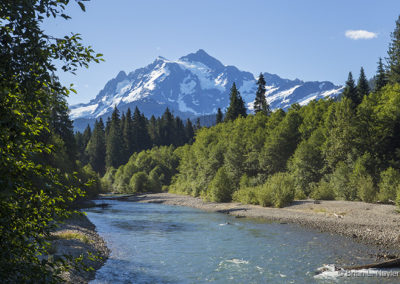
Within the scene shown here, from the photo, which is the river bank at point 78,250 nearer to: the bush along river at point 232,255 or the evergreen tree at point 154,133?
the bush along river at point 232,255

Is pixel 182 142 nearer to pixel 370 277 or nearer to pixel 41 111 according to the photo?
pixel 370 277

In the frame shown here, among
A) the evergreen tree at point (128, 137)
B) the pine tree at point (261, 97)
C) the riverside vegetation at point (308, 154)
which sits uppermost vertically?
the pine tree at point (261, 97)

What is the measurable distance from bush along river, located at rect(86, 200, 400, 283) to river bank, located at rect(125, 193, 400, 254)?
158 centimetres

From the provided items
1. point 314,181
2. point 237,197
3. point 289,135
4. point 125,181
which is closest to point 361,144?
point 314,181

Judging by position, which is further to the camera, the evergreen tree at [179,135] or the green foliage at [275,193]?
the evergreen tree at [179,135]

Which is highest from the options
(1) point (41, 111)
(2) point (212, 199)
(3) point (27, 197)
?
(1) point (41, 111)

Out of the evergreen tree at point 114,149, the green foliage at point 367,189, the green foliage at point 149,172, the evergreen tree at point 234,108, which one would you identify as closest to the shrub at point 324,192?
the green foliage at point 367,189

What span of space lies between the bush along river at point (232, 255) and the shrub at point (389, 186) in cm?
1225

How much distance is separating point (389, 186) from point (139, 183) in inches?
2604

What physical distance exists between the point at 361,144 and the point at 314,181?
8.36 m

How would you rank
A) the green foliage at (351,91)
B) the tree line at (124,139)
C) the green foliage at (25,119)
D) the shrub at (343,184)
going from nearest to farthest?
1. the green foliage at (25,119)
2. the shrub at (343,184)
3. the green foliage at (351,91)
4. the tree line at (124,139)

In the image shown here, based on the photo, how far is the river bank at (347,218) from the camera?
23.6 m

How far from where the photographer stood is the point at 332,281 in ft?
50.0

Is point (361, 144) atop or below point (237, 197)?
atop
